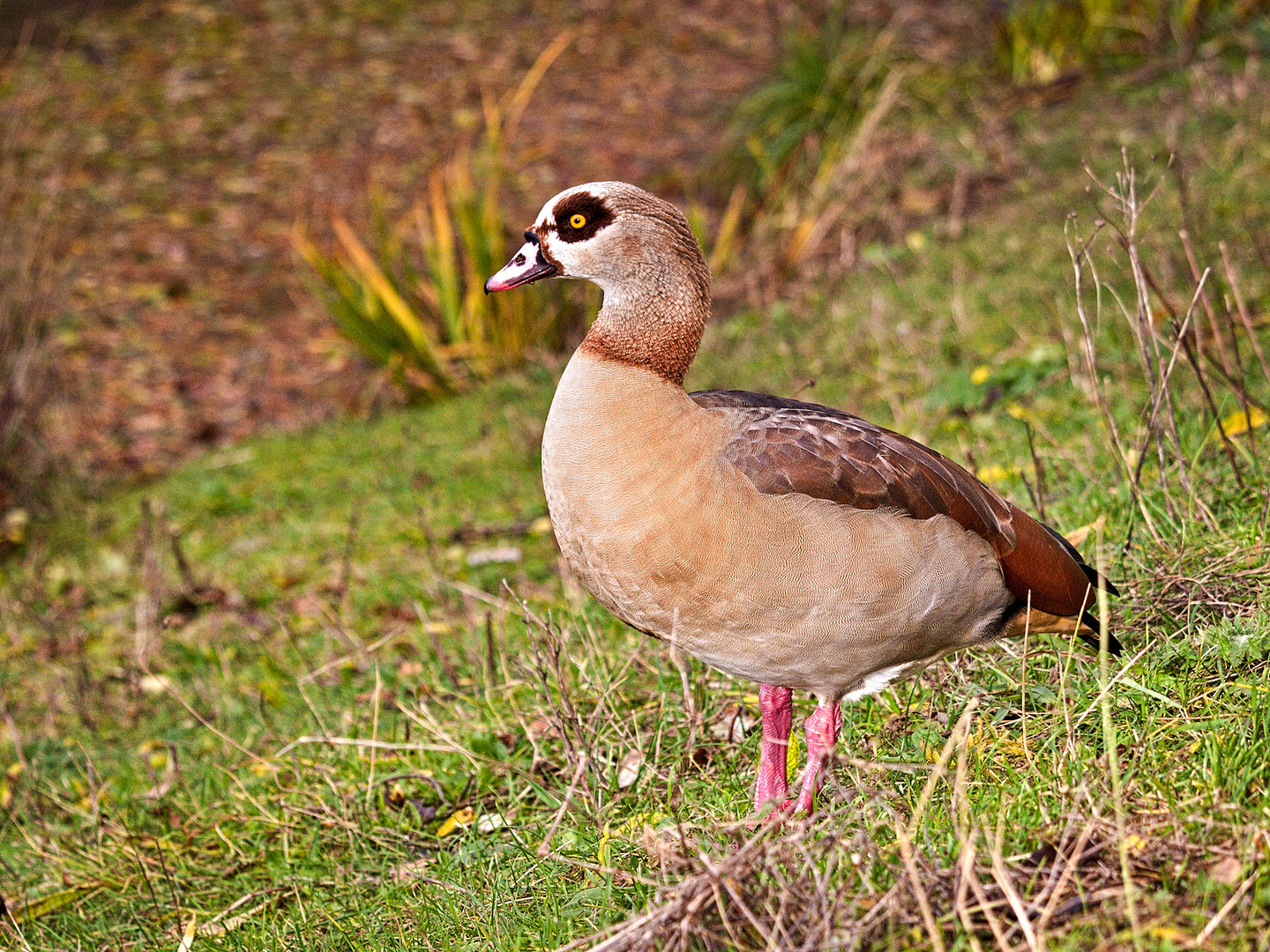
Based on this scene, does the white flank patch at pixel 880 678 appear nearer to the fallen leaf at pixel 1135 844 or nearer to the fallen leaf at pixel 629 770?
the fallen leaf at pixel 629 770

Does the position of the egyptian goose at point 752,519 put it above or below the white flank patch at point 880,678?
above

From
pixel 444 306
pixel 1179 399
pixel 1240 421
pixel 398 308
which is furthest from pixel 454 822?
pixel 444 306

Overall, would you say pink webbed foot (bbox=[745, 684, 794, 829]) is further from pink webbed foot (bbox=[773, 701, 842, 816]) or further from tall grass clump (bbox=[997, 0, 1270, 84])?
tall grass clump (bbox=[997, 0, 1270, 84])

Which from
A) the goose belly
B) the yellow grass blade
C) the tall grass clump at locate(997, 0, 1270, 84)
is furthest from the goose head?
the tall grass clump at locate(997, 0, 1270, 84)

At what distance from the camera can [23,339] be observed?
6.41 meters

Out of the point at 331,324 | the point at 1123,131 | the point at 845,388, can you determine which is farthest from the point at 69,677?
the point at 1123,131

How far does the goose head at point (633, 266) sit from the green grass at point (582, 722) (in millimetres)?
657

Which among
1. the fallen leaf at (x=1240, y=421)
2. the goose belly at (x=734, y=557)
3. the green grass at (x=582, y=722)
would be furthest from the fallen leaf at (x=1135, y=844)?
the fallen leaf at (x=1240, y=421)

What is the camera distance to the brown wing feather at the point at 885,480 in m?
2.58

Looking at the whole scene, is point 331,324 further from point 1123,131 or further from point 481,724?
point 481,724

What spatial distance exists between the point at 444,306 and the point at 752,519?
5.36 m

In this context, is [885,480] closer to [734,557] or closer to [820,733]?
[734,557]

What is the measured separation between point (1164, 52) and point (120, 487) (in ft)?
24.7

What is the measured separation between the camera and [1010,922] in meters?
1.97
